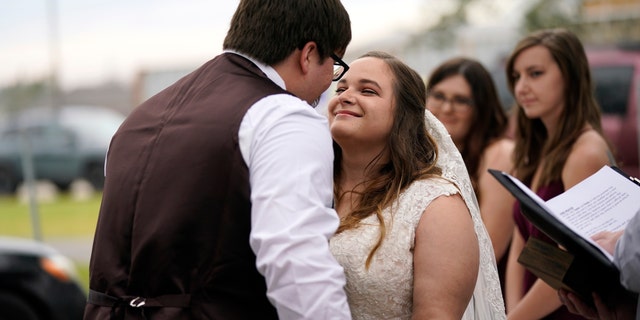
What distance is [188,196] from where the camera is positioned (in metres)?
2.42

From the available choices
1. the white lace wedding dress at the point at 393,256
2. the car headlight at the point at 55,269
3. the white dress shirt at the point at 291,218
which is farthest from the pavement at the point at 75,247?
the white dress shirt at the point at 291,218

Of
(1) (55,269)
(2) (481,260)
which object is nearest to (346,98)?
(2) (481,260)

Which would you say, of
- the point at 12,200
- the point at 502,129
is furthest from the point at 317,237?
the point at 12,200

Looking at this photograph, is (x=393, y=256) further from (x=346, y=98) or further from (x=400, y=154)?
(x=346, y=98)

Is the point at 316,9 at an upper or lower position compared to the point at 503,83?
upper

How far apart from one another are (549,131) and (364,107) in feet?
5.17

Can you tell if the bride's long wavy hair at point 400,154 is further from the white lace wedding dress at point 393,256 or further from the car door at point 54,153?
the car door at point 54,153

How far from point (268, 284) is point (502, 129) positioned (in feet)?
9.75

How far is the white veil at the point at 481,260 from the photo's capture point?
3.06 metres

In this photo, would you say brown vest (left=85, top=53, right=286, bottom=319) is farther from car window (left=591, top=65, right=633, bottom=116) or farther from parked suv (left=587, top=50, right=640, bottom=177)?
car window (left=591, top=65, right=633, bottom=116)

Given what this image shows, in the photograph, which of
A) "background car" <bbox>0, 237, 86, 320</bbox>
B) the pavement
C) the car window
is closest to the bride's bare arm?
"background car" <bbox>0, 237, 86, 320</bbox>

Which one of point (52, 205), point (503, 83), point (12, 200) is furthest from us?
point (12, 200)

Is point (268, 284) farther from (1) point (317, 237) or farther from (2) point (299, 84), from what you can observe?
(2) point (299, 84)

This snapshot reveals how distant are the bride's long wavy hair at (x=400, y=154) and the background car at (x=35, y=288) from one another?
384cm
